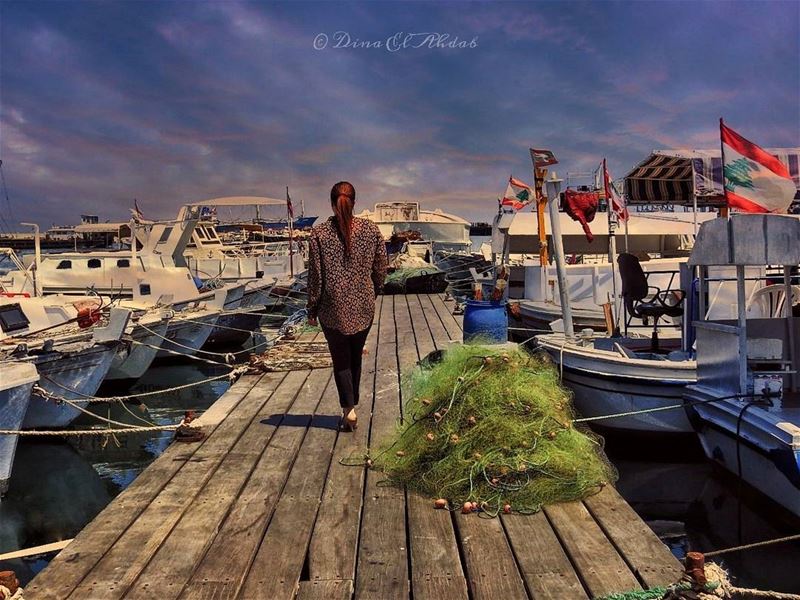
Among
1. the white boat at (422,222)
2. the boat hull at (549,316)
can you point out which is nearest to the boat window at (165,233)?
the boat hull at (549,316)

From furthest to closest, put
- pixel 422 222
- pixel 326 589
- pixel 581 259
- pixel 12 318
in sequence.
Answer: pixel 422 222, pixel 581 259, pixel 12 318, pixel 326 589

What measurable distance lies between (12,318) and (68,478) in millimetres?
3824

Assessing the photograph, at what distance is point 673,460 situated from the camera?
8.20m

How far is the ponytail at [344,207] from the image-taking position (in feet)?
16.4

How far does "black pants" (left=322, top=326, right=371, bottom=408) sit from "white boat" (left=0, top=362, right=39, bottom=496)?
4.59 m

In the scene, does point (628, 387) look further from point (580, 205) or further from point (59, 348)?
point (59, 348)

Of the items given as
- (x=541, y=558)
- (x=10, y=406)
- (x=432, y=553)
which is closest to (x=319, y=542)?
(x=432, y=553)

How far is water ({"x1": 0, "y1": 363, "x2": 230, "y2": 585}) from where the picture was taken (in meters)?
7.69

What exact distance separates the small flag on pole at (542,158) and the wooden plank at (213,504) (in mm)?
4100

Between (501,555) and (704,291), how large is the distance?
515cm

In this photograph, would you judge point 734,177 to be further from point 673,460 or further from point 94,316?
point 94,316

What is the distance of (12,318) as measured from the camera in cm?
1177

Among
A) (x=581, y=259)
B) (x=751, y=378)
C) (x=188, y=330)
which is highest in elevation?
(x=581, y=259)

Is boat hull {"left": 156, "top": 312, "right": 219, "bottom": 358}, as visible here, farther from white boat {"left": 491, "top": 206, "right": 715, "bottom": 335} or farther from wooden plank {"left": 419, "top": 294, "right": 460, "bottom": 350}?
white boat {"left": 491, "top": 206, "right": 715, "bottom": 335}
